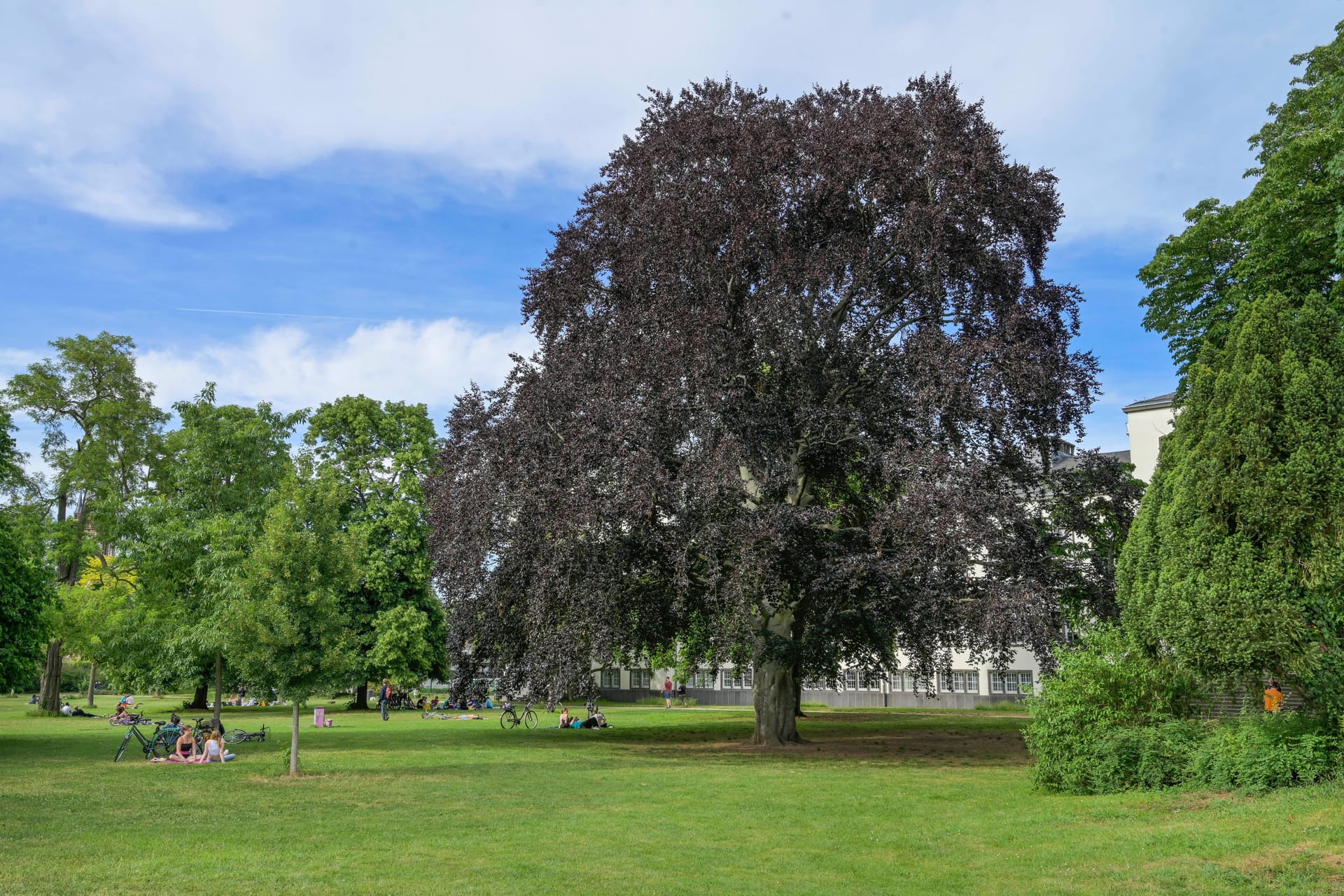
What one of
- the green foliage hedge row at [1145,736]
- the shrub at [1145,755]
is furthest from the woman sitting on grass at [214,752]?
the shrub at [1145,755]

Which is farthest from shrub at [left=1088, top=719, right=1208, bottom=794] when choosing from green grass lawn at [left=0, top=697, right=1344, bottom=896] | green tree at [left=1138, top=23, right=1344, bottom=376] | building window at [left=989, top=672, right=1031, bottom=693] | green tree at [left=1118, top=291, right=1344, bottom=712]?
building window at [left=989, top=672, right=1031, bottom=693]

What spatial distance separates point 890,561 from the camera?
22.3 meters

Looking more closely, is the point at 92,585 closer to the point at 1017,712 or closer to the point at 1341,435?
the point at 1017,712

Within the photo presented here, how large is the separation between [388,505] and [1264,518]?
4072 centimetres

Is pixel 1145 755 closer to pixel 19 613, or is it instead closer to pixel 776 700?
pixel 776 700

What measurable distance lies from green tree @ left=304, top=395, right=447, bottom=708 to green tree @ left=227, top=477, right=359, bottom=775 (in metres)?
25.4

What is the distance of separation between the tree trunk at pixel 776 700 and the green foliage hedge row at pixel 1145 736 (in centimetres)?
1045

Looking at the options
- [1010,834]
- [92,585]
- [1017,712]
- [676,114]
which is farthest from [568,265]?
[1017,712]

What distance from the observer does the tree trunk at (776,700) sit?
2627 cm

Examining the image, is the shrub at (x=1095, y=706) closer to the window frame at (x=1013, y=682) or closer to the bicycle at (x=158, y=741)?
the bicycle at (x=158, y=741)

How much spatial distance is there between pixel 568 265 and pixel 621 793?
51.6 feet

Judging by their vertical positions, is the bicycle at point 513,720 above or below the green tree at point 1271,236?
below

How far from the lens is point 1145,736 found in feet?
46.6

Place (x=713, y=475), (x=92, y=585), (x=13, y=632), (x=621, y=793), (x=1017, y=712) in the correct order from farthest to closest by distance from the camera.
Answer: (x=1017, y=712) < (x=92, y=585) < (x=13, y=632) < (x=713, y=475) < (x=621, y=793)
